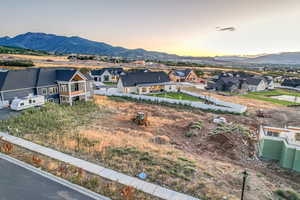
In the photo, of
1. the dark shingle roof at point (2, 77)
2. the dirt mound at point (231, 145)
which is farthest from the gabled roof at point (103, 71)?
the dirt mound at point (231, 145)

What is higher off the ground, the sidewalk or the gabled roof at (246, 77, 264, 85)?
the gabled roof at (246, 77, 264, 85)

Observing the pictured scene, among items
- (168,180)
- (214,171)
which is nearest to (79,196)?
(168,180)

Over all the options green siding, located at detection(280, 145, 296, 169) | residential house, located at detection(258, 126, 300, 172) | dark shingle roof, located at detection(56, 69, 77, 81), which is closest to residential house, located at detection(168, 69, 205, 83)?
dark shingle roof, located at detection(56, 69, 77, 81)

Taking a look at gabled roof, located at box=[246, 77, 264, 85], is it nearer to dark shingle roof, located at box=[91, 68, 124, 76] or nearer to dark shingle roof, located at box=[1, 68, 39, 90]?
dark shingle roof, located at box=[91, 68, 124, 76]

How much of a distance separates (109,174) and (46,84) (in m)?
21.0

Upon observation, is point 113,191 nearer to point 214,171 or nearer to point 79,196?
point 79,196

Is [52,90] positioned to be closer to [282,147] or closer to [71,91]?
[71,91]

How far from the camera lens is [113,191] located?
796cm

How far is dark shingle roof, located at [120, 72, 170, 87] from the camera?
131 feet

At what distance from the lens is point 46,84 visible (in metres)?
25.1

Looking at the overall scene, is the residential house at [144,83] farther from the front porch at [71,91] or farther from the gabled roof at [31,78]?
the gabled roof at [31,78]

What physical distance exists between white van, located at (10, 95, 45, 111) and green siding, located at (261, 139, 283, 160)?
25620 millimetres

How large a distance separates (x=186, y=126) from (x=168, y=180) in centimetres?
1208

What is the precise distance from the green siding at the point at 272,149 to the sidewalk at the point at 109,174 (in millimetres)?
9701
